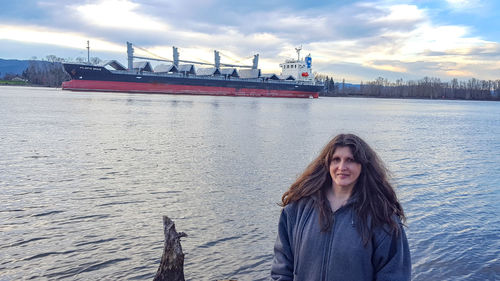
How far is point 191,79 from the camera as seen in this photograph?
69500mm

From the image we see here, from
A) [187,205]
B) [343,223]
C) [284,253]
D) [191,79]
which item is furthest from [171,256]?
[191,79]

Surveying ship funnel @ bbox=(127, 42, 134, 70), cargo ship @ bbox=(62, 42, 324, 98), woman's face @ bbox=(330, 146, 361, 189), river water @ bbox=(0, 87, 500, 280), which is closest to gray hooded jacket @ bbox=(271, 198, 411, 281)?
woman's face @ bbox=(330, 146, 361, 189)

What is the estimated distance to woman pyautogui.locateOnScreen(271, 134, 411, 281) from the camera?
211 cm

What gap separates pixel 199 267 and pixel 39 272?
194cm

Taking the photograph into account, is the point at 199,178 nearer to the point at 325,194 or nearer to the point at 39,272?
the point at 39,272

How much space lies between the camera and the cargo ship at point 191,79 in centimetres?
6168

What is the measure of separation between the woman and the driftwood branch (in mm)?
1617

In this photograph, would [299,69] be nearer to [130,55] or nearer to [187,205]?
[130,55]

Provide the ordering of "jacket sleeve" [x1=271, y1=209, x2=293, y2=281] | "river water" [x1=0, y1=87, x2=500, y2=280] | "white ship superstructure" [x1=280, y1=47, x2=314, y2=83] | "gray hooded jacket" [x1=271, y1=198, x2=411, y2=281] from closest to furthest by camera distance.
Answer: "gray hooded jacket" [x1=271, y1=198, x2=411, y2=281]
"jacket sleeve" [x1=271, y1=209, x2=293, y2=281]
"river water" [x1=0, y1=87, x2=500, y2=280]
"white ship superstructure" [x1=280, y1=47, x2=314, y2=83]

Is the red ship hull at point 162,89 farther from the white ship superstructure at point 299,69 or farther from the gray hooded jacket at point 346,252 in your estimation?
the gray hooded jacket at point 346,252

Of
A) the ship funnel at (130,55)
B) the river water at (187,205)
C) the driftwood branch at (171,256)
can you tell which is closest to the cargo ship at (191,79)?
the ship funnel at (130,55)

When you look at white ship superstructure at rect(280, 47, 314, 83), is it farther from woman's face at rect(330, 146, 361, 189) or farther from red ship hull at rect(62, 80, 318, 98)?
A: woman's face at rect(330, 146, 361, 189)

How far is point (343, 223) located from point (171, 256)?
2313 millimetres

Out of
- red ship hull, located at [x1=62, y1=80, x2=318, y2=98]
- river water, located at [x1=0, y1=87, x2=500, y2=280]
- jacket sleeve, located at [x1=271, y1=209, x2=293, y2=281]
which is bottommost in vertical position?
river water, located at [x1=0, y1=87, x2=500, y2=280]
